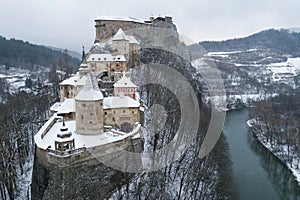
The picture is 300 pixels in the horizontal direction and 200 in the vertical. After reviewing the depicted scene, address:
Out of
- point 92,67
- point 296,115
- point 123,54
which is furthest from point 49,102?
point 296,115

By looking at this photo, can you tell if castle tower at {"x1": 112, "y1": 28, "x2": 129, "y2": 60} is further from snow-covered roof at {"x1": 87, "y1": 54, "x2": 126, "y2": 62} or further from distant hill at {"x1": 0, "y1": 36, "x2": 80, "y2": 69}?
distant hill at {"x1": 0, "y1": 36, "x2": 80, "y2": 69}

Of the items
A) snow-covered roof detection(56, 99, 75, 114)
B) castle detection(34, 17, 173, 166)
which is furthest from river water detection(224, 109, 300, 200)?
snow-covered roof detection(56, 99, 75, 114)

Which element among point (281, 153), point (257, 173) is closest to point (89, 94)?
point (257, 173)

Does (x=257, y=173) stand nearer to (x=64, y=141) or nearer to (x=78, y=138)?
(x=78, y=138)

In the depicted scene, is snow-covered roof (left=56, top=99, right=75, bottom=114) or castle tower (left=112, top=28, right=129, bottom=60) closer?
snow-covered roof (left=56, top=99, right=75, bottom=114)

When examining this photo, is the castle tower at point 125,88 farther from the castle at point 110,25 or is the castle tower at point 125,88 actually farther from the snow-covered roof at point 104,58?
the castle at point 110,25

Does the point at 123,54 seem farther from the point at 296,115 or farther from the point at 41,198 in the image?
the point at 296,115
